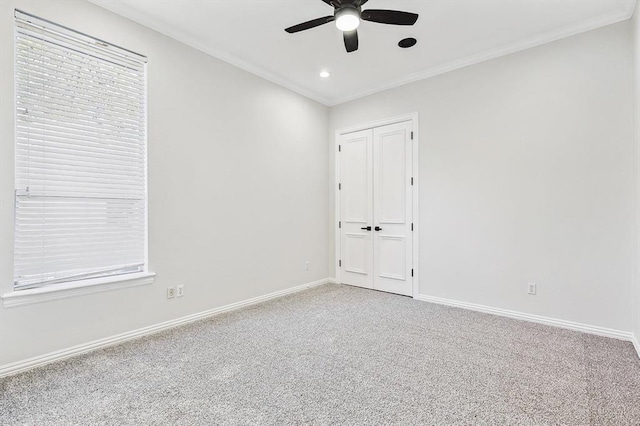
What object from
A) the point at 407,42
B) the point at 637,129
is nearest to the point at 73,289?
the point at 407,42

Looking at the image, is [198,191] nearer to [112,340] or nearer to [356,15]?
[112,340]

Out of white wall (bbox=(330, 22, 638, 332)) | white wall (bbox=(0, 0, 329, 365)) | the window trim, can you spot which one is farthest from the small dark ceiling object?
the window trim

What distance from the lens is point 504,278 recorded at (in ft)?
11.4

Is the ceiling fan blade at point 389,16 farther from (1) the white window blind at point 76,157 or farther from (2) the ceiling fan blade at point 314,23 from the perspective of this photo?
(1) the white window blind at point 76,157

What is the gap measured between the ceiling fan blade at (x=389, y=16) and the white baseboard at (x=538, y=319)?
305 centimetres

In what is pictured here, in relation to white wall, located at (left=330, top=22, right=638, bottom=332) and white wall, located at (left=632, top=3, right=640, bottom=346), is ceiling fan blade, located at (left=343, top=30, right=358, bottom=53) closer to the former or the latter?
white wall, located at (left=330, top=22, right=638, bottom=332)

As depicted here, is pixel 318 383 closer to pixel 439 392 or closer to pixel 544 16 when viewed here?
pixel 439 392

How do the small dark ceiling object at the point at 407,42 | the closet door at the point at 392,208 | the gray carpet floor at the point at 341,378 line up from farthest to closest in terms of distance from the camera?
the closet door at the point at 392,208
the small dark ceiling object at the point at 407,42
the gray carpet floor at the point at 341,378

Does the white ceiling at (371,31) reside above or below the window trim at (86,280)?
above

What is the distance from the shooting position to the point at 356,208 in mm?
4785

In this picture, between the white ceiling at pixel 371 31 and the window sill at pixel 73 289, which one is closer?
the window sill at pixel 73 289

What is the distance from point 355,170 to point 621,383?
3544 millimetres

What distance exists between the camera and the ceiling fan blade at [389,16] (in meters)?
2.25

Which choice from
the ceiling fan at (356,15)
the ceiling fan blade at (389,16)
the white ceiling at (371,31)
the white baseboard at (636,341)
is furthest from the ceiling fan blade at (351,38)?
the white baseboard at (636,341)
